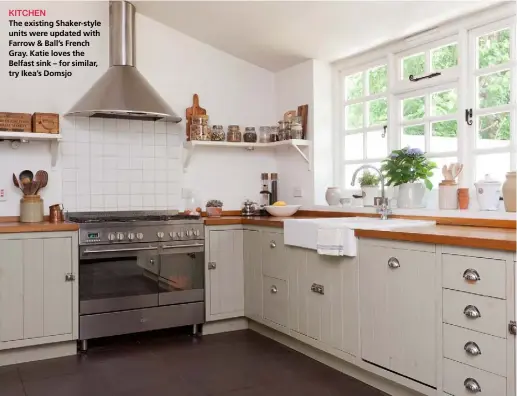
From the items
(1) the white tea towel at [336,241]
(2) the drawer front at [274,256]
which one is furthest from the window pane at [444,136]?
(2) the drawer front at [274,256]

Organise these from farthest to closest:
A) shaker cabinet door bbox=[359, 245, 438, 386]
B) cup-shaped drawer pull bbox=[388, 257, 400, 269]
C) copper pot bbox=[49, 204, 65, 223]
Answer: copper pot bbox=[49, 204, 65, 223], cup-shaped drawer pull bbox=[388, 257, 400, 269], shaker cabinet door bbox=[359, 245, 438, 386]

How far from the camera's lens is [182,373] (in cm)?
305

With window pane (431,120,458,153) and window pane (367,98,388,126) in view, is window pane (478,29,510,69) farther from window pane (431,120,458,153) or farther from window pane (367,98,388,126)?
window pane (367,98,388,126)

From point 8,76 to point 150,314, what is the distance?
2005 mm

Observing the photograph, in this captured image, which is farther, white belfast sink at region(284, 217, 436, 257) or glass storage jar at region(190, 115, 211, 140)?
glass storage jar at region(190, 115, 211, 140)

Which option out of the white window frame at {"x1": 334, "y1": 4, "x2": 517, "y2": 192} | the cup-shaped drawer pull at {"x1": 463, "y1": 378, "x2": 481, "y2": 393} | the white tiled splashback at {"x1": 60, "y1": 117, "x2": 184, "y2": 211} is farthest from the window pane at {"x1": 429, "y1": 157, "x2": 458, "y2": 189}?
the white tiled splashback at {"x1": 60, "y1": 117, "x2": 184, "y2": 211}

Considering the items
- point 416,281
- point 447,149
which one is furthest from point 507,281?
point 447,149

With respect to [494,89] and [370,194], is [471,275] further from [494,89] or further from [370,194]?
[370,194]

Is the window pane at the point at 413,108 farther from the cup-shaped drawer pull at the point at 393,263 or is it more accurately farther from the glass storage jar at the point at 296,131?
the cup-shaped drawer pull at the point at 393,263

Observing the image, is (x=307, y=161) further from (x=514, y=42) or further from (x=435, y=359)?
(x=435, y=359)

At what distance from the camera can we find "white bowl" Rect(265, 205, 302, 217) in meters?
4.20

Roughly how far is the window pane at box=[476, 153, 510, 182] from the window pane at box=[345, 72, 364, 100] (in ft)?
4.04

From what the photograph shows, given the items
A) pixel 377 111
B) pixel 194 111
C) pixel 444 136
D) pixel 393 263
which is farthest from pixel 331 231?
pixel 194 111

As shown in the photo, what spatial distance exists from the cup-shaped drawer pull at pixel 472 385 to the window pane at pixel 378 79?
2290 millimetres
